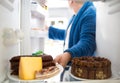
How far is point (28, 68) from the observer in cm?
58

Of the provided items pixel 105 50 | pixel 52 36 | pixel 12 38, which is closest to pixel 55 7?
pixel 52 36

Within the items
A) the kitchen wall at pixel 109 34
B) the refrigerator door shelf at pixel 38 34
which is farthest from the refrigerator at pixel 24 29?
the refrigerator door shelf at pixel 38 34

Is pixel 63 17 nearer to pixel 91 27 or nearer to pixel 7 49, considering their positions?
pixel 91 27

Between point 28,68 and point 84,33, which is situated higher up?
point 84,33

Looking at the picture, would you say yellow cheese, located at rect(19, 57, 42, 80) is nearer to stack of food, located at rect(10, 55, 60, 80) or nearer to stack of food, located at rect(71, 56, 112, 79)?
stack of food, located at rect(10, 55, 60, 80)

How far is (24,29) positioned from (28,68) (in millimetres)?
697

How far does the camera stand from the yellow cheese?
1.88ft

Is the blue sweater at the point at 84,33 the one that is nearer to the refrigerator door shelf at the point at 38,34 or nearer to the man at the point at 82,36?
the man at the point at 82,36

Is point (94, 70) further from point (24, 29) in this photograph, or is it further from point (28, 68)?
point (24, 29)

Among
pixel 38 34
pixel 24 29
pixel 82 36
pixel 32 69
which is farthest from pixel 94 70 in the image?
pixel 38 34

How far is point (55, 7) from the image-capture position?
2.90 metres

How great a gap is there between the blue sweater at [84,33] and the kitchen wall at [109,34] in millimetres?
59

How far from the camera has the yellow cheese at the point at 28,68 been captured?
1.88 feet

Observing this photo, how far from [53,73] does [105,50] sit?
44cm
